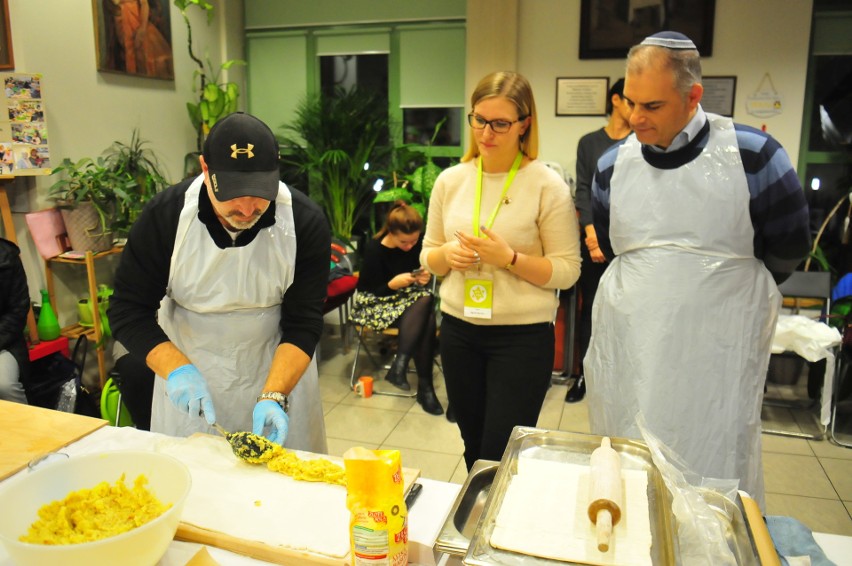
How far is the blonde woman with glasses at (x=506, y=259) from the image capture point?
6.21 feet

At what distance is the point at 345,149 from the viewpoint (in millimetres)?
4980

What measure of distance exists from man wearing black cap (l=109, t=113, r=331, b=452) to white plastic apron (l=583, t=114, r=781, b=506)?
854 mm

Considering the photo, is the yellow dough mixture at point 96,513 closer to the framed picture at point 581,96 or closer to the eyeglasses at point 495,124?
the eyeglasses at point 495,124

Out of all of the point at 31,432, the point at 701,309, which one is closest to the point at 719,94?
the point at 701,309

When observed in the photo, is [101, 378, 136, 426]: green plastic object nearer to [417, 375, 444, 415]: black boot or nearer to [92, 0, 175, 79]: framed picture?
[417, 375, 444, 415]: black boot

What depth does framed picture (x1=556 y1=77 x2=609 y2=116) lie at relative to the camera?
4555 mm

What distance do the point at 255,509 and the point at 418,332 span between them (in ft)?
9.18

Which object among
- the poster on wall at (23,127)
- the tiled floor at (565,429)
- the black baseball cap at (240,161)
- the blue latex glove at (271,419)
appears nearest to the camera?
the black baseball cap at (240,161)

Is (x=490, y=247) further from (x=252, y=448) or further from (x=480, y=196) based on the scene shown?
(x=252, y=448)

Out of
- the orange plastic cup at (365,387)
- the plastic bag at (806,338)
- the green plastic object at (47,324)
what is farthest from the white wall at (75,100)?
the plastic bag at (806,338)

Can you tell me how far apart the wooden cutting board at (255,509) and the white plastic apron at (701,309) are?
2.67 ft

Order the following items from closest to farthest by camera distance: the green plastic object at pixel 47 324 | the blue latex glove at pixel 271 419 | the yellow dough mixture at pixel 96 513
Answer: the yellow dough mixture at pixel 96 513, the blue latex glove at pixel 271 419, the green plastic object at pixel 47 324

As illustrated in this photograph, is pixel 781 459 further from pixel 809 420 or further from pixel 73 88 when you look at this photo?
pixel 73 88

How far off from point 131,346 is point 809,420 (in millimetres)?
3478
